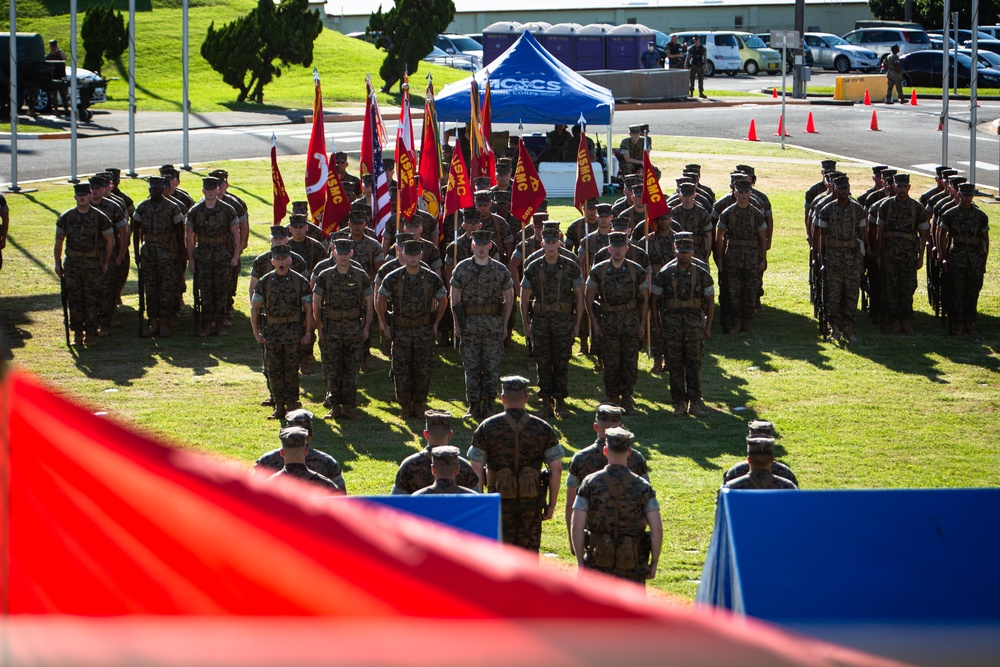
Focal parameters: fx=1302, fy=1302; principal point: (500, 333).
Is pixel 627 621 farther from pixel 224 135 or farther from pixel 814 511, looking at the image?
pixel 224 135

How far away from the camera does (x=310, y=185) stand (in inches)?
597

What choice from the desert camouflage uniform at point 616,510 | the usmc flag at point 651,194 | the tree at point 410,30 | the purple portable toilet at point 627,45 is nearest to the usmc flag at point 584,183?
the usmc flag at point 651,194

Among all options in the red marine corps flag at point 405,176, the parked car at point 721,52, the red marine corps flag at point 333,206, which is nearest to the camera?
the red marine corps flag at point 405,176

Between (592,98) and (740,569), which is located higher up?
(592,98)

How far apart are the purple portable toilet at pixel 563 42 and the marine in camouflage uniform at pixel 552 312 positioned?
105 feet

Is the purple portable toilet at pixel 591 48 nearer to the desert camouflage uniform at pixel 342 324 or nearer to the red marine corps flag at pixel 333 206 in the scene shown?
the red marine corps flag at pixel 333 206

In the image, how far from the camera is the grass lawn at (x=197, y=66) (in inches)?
1710

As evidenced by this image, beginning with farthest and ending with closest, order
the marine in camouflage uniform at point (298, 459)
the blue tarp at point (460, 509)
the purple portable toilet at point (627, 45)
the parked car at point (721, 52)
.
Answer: the parked car at point (721, 52), the purple portable toilet at point (627, 45), the marine in camouflage uniform at point (298, 459), the blue tarp at point (460, 509)

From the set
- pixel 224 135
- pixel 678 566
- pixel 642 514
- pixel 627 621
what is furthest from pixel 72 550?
pixel 224 135

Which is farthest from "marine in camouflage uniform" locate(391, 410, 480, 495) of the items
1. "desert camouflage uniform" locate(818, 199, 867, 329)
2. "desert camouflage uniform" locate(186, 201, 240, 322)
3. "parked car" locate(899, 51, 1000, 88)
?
"parked car" locate(899, 51, 1000, 88)

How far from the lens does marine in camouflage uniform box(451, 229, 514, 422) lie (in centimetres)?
1272

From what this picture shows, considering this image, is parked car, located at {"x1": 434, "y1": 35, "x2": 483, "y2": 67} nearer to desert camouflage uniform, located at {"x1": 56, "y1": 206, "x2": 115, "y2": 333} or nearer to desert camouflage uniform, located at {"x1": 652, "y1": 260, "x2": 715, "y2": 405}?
desert camouflage uniform, located at {"x1": 56, "y1": 206, "x2": 115, "y2": 333}

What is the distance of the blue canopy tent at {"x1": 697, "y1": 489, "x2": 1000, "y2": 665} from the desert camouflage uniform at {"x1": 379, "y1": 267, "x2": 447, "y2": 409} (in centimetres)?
652

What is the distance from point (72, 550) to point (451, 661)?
80 centimetres
